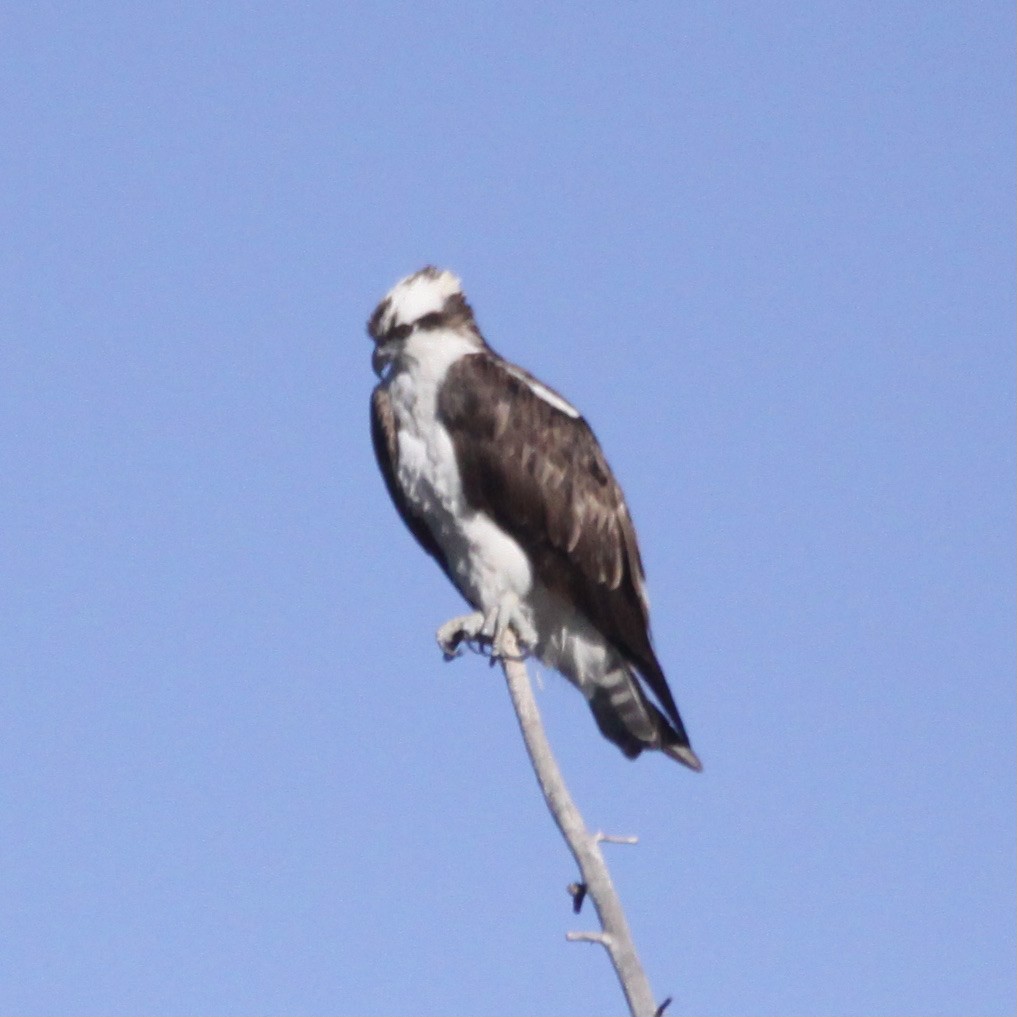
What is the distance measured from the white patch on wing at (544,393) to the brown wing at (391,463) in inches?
19.4

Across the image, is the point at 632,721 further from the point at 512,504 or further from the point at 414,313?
the point at 414,313

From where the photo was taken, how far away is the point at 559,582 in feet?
25.8

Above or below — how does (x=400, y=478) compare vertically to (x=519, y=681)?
above

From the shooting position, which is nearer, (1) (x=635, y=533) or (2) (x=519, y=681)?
(2) (x=519, y=681)

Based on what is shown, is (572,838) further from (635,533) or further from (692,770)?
(635,533)

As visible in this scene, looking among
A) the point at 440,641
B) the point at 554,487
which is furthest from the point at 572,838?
the point at 554,487

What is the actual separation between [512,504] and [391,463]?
509 mm

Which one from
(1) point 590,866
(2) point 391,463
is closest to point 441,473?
(2) point 391,463

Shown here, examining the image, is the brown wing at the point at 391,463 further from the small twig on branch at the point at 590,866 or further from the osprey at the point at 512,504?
the small twig on branch at the point at 590,866

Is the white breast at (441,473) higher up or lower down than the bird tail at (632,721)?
higher up

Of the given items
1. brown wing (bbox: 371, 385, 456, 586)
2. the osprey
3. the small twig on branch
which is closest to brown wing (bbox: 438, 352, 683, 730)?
the osprey

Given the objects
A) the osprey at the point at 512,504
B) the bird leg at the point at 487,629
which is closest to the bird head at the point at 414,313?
the osprey at the point at 512,504

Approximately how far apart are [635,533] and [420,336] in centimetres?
117

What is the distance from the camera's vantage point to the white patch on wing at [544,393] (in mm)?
7905
